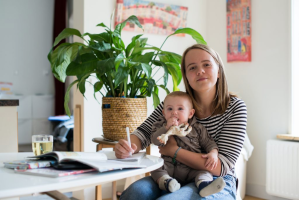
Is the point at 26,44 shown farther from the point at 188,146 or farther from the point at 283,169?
the point at 188,146

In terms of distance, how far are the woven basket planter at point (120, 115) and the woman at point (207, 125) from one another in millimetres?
457

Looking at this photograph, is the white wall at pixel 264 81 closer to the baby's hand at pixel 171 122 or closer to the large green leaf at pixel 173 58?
the large green leaf at pixel 173 58

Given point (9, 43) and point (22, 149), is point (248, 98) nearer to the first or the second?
point (22, 149)

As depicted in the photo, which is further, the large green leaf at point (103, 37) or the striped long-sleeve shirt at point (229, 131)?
the large green leaf at point (103, 37)

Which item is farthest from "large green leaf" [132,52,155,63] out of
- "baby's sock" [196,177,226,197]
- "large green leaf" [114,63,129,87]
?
"baby's sock" [196,177,226,197]

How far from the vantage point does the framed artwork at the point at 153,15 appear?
120 inches

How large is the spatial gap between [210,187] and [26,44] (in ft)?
17.1

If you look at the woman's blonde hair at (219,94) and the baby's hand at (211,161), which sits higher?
the woman's blonde hair at (219,94)

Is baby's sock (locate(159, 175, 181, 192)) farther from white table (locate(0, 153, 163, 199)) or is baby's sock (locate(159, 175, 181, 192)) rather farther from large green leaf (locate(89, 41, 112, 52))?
large green leaf (locate(89, 41, 112, 52))

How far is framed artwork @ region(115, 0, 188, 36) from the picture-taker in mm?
3051

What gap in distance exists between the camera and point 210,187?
3.93 ft

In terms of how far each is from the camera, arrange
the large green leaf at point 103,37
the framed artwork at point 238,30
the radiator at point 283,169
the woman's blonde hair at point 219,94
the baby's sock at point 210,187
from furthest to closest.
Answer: the framed artwork at point 238,30 → the radiator at point 283,169 → the large green leaf at point 103,37 → the woman's blonde hair at point 219,94 → the baby's sock at point 210,187

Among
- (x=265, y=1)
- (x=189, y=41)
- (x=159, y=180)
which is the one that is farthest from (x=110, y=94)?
(x=265, y=1)

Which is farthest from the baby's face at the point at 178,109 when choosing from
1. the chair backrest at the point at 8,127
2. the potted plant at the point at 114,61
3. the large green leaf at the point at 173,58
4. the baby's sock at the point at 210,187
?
the chair backrest at the point at 8,127
